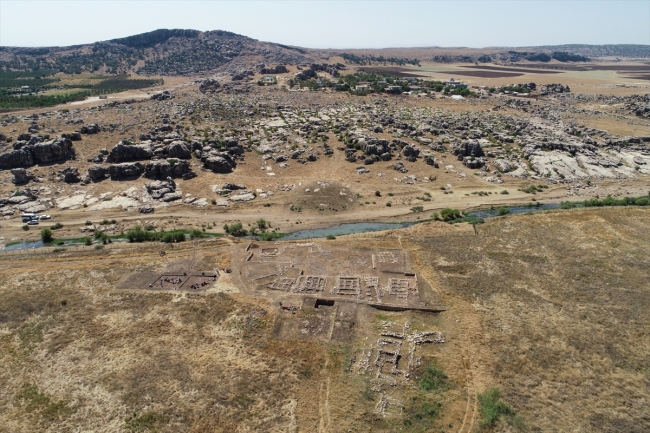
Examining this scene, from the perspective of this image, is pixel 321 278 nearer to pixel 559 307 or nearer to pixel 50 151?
pixel 559 307

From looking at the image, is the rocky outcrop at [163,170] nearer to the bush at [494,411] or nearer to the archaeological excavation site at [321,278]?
the archaeological excavation site at [321,278]

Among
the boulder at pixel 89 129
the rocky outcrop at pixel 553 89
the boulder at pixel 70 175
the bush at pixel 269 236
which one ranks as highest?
the rocky outcrop at pixel 553 89

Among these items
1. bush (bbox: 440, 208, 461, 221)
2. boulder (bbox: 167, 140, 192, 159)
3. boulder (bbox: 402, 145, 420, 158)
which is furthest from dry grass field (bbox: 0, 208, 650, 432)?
boulder (bbox: 402, 145, 420, 158)

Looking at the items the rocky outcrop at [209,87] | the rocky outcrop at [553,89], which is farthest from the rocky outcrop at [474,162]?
the rocky outcrop at [209,87]

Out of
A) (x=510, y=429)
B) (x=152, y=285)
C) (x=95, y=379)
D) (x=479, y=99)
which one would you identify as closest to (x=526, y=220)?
(x=510, y=429)

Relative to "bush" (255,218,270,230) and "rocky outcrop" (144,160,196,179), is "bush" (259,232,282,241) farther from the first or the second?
"rocky outcrop" (144,160,196,179)

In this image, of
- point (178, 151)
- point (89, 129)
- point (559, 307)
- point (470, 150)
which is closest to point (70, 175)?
point (178, 151)

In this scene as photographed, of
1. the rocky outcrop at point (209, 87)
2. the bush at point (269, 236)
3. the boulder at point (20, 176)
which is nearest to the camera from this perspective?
the bush at point (269, 236)
